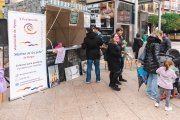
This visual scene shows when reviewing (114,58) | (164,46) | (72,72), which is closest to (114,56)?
(114,58)

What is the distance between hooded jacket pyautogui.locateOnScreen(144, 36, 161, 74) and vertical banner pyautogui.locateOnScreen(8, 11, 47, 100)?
2.68 metres

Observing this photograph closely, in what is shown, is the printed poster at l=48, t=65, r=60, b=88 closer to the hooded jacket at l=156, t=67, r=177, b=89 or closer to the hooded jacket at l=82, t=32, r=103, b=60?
the hooded jacket at l=82, t=32, r=103, b=60

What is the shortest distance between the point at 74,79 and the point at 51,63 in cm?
141

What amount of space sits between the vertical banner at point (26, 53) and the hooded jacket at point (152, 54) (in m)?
2.68

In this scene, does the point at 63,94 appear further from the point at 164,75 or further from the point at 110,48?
the point at 164,75

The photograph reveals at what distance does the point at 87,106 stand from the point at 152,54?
1920mm

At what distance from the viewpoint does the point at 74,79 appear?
28.8 ft

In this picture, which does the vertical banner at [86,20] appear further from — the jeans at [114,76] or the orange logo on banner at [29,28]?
the orange logo on banner at [29,28]

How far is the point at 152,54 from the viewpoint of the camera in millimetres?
6285

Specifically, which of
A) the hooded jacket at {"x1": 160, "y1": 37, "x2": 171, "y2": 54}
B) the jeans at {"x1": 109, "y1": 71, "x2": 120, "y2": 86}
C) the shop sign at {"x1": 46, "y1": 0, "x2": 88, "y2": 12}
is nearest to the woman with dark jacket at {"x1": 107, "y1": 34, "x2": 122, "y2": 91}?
Answer: the jeans at {"x1": 109, "y1": 71, "x2": 120, "y2": 86}

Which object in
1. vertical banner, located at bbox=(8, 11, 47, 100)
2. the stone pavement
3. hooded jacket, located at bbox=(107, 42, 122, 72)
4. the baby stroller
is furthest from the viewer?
hooded jacket, located at bbox=(107, 42, 122, 72)

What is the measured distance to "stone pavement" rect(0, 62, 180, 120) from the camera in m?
5.20

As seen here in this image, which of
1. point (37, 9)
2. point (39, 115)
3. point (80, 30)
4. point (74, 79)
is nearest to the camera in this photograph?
point (39, 115)

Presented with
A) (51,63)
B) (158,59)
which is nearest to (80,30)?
(51,63)
